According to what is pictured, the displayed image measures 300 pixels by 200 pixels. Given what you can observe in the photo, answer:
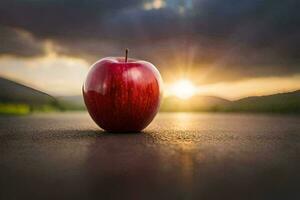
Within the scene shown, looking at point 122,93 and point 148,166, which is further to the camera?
point 122,93

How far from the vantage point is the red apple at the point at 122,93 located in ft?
19.9

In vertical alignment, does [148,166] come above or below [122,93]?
below

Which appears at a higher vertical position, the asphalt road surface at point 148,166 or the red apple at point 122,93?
the red apple at point 122,93

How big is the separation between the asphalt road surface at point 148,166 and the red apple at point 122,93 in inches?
9.0

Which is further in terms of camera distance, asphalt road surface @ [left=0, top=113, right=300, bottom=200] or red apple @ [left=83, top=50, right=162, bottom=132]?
red apple @ [left=83, top=50, right=162, bottom=132]

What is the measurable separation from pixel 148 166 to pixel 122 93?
2.36 metres

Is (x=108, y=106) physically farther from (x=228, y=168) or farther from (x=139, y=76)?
(x=228, y=168)

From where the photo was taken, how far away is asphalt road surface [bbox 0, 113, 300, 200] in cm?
293

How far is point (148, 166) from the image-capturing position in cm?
379

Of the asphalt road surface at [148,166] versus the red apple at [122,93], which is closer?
the asphalt road surface at [148,166]

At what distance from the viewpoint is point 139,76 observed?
20.1ft

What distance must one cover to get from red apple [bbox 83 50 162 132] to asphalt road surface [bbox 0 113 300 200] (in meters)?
0.23

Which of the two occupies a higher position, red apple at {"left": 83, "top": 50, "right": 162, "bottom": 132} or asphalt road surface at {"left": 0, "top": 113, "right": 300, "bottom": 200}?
red apple at {"left": 83, "top": 50, "right": 162, "bottom": 132}

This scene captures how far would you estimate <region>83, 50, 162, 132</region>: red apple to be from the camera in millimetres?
6059
